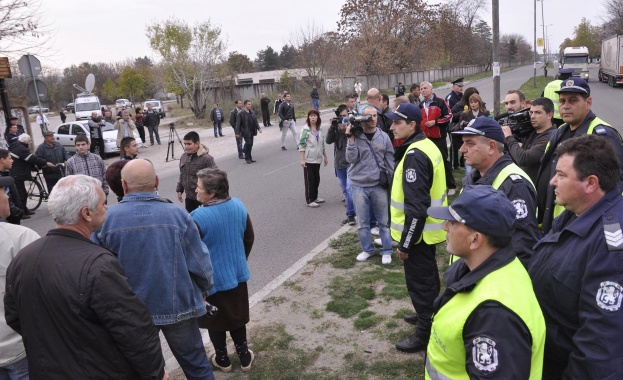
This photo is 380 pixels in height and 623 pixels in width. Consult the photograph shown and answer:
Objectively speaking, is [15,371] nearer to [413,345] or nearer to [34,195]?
[413,345]

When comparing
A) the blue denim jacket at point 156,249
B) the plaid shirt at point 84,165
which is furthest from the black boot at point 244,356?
the plaid shirt at point 84,165

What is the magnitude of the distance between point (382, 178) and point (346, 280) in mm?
1347

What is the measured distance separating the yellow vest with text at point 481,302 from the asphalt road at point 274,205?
387 centimetres

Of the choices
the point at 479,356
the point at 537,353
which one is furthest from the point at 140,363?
the point at 537,353

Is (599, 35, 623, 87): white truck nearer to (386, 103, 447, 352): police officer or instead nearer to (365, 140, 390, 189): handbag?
(365, 140, 390, 189): handbag

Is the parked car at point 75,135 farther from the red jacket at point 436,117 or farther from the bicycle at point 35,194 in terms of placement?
the red jacket at point 436,117

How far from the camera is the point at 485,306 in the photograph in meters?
1.78

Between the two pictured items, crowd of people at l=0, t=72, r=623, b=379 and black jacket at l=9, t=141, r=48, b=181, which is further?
black jacket at l=9, t=141, r=48, b=181

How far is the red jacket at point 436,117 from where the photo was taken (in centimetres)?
851

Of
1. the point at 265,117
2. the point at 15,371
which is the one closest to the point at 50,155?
the point at 15,371

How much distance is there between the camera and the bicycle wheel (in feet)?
35.2

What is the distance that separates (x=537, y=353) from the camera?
Result: 6.05ft

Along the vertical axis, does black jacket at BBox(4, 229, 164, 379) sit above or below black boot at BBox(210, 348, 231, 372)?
above

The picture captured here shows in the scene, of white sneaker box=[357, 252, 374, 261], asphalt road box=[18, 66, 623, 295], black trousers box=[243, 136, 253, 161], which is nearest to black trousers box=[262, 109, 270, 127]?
asphalt road box=[18, 66, 623, 295]
